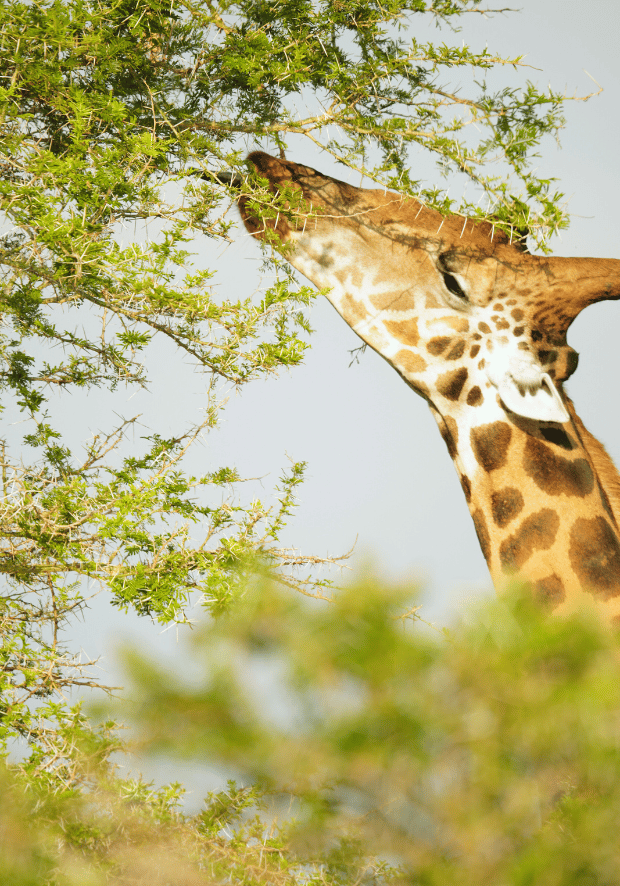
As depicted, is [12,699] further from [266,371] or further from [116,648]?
[116,648]

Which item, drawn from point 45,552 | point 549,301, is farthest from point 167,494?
point 549,301

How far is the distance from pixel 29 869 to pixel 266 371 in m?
2.00

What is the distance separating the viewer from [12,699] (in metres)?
2.24

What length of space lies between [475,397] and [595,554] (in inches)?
24.5

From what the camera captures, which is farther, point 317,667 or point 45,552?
point 45,552

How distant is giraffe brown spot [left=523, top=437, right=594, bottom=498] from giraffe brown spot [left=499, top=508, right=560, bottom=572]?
87mm

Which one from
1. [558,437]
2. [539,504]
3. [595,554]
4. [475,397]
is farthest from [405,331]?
[595,554]

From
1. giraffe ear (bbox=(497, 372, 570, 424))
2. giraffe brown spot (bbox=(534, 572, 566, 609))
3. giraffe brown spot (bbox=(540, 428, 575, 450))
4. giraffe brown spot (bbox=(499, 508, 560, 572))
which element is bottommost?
giraffe brown spot (bbox=(534, 572, 566, 609))

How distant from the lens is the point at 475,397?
2.18m

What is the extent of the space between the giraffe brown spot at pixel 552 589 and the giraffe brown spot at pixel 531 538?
0.08 meters

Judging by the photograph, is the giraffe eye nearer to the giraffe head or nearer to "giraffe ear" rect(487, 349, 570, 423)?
the giraffe head

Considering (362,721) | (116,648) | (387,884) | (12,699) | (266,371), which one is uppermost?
(266,371)

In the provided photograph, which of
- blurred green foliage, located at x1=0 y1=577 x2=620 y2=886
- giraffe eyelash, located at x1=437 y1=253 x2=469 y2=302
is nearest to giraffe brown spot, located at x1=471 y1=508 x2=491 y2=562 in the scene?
giraffe eyelash, located at x1=437 y1=253 x2=469 y2=302

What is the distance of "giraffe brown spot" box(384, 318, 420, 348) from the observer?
226cm
